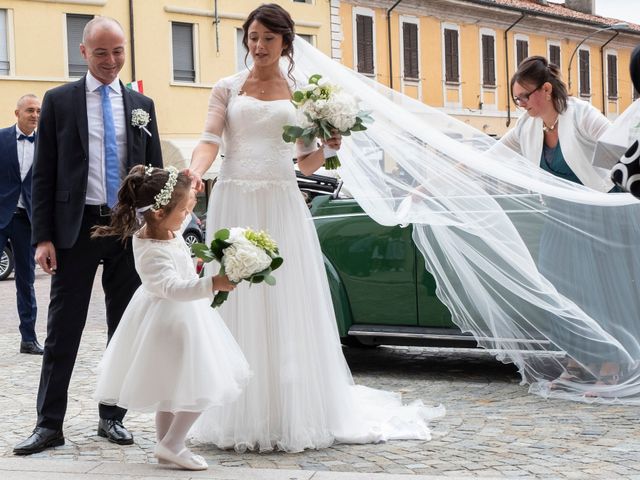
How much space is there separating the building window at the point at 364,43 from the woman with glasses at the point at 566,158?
30.1 metres

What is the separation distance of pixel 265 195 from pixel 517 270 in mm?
1885

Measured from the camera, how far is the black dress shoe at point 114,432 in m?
5.23

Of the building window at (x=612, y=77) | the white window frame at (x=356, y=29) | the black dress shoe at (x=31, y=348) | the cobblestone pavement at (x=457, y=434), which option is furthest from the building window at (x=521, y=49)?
the cobblestone pavement at (x=457, y=434)

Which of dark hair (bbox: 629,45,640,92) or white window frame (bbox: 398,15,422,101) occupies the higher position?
white window frame (bbox: 398,15,422,101)

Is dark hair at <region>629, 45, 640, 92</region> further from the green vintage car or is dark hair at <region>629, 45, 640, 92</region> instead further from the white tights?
the green vintage car

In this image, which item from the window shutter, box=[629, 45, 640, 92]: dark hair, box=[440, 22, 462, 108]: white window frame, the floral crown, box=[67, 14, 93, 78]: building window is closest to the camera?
box=[629, 45, 640, 92]: dark hair

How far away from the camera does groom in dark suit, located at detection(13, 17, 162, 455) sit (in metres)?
5.16

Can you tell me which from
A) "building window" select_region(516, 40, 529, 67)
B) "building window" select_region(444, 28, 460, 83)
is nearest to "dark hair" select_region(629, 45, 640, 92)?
"building window" select_region(444, 28, 460, 83)

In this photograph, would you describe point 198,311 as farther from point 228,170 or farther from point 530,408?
point 530,408

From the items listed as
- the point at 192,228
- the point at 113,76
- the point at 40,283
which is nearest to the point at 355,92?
the point at 113,76

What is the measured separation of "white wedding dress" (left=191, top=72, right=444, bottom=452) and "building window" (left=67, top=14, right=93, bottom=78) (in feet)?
82.4

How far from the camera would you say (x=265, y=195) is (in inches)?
208

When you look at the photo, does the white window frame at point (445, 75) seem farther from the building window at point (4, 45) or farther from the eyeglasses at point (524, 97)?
the eyeglasses at point (524, 97)

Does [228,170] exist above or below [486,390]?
above
